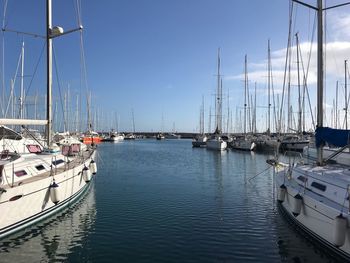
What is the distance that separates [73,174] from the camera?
21.1 meters

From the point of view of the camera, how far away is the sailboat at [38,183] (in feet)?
46.9

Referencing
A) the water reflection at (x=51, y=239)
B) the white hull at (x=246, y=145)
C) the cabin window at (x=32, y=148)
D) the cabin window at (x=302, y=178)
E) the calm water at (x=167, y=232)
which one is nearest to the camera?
the water reflection at (x=51, y=239)

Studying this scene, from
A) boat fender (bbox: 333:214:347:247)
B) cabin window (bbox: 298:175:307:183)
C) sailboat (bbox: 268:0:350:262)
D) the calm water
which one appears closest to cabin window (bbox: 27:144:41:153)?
the calm water

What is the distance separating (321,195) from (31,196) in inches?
447

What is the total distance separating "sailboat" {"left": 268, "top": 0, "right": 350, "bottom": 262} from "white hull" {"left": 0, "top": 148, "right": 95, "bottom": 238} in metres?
10.5

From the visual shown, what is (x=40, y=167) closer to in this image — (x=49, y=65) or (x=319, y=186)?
(x=49, y=65)

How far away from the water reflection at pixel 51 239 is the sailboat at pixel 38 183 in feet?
1.40

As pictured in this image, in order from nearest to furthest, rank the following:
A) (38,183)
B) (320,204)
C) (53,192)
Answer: (320,204) < (38,183) < (53,192)

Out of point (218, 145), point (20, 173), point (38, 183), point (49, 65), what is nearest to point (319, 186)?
point (38, 183)

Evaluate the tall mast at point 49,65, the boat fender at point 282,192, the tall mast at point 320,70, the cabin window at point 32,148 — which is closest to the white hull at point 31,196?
the tall mast at point 49,65

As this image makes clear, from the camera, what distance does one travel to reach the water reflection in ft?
42.8

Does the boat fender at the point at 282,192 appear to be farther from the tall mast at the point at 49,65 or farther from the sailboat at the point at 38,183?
the tall mast at the point at 49,65

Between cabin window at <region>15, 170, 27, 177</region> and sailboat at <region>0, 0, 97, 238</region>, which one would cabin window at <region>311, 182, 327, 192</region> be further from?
cabin window at <region>15, 170, 27, 177</region>

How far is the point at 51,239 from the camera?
588 inches
